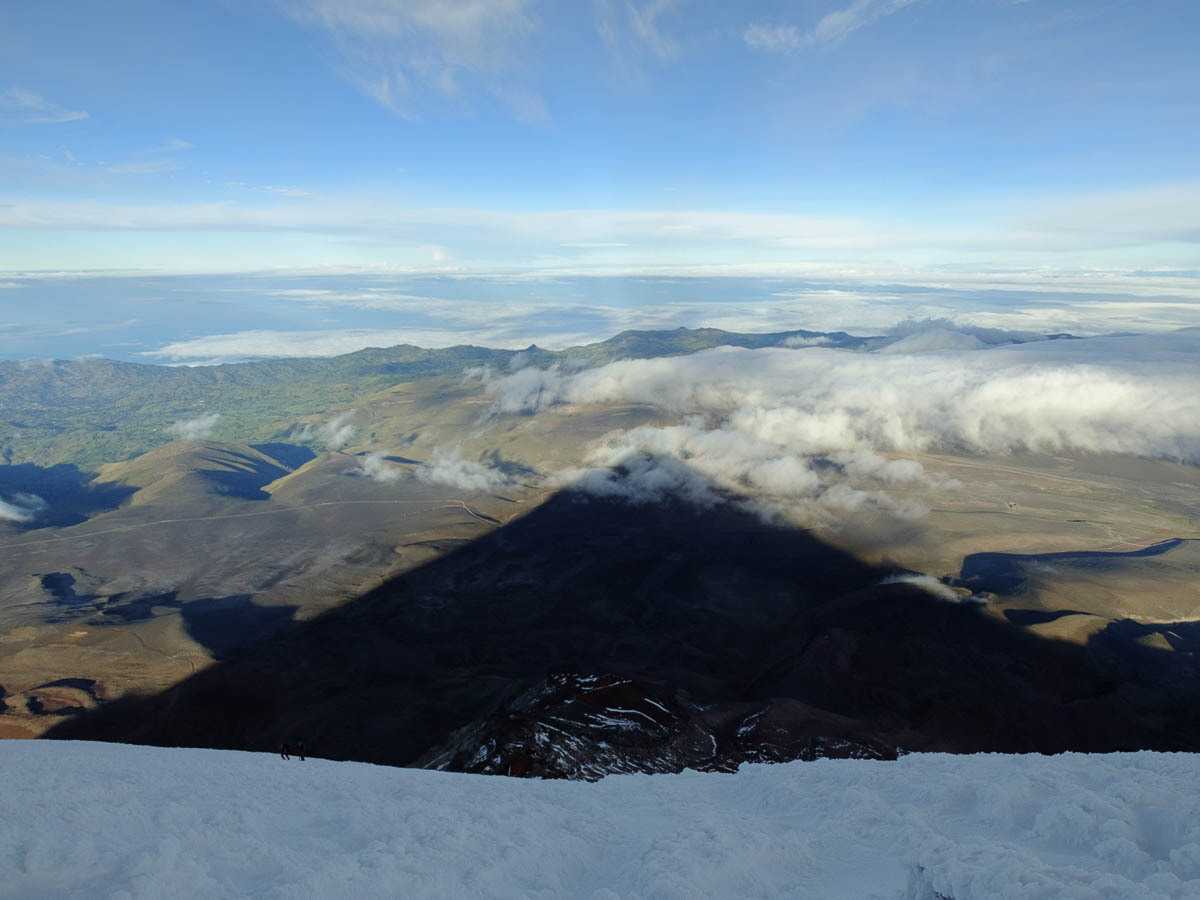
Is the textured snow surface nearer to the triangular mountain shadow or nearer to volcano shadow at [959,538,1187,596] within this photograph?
the triangular mountain shadow

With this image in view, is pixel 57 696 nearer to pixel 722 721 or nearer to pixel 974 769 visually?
pixel 722 721

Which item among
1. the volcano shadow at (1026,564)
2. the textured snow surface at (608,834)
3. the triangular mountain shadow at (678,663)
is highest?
the textured snow surface at (608,834)

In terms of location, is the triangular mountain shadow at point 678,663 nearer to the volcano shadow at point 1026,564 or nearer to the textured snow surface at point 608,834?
the volcano shadow at point 1026,564

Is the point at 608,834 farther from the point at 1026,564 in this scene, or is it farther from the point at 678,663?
the point at 1026,564

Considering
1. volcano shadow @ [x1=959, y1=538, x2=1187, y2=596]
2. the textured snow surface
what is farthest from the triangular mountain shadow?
the textured snow surface

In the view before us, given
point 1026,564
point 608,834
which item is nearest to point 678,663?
point 1026,564

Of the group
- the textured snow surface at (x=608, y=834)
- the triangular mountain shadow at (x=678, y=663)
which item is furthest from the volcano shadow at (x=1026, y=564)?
the textured snow surface at (x=608, y=834)

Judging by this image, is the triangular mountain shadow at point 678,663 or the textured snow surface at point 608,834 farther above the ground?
the textured snow surface at point 608,834
